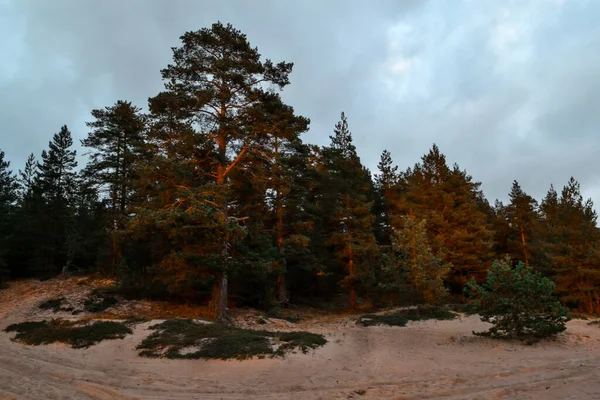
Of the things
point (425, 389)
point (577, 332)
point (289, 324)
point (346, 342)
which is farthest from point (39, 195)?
point (577, 332)

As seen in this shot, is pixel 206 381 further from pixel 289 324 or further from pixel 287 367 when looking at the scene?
pixel 289 324

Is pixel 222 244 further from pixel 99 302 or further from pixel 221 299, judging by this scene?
pixel 99 302

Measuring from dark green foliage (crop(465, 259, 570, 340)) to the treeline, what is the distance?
800 cm

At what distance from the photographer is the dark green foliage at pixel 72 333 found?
42.0 ft

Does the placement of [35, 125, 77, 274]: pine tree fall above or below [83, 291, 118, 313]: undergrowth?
above

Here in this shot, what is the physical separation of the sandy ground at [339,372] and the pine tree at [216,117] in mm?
5632

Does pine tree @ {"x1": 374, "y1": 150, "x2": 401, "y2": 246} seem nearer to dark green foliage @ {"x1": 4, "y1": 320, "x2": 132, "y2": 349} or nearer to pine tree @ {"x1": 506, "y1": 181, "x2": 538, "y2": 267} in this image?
pine tree @ {"x1": 506, "y1": 181, "x2": 538, "y2": 267}

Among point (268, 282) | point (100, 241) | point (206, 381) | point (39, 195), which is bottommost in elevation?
point (206, 381)

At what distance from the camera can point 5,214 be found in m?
30.5

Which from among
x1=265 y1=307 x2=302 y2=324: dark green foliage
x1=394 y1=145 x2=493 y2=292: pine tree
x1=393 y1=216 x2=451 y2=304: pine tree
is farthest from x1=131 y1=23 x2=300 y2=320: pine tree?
x1=394 y1=145 x2=493 y2=292: pine tree

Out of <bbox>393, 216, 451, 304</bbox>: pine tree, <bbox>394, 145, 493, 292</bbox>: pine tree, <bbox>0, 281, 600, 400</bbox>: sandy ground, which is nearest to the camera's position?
<bbox>0, 281, 600, 400</bbox>: sandy ground

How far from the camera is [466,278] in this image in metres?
30.9

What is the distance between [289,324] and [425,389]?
11775mm

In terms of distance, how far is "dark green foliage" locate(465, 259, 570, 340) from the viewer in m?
11.9
